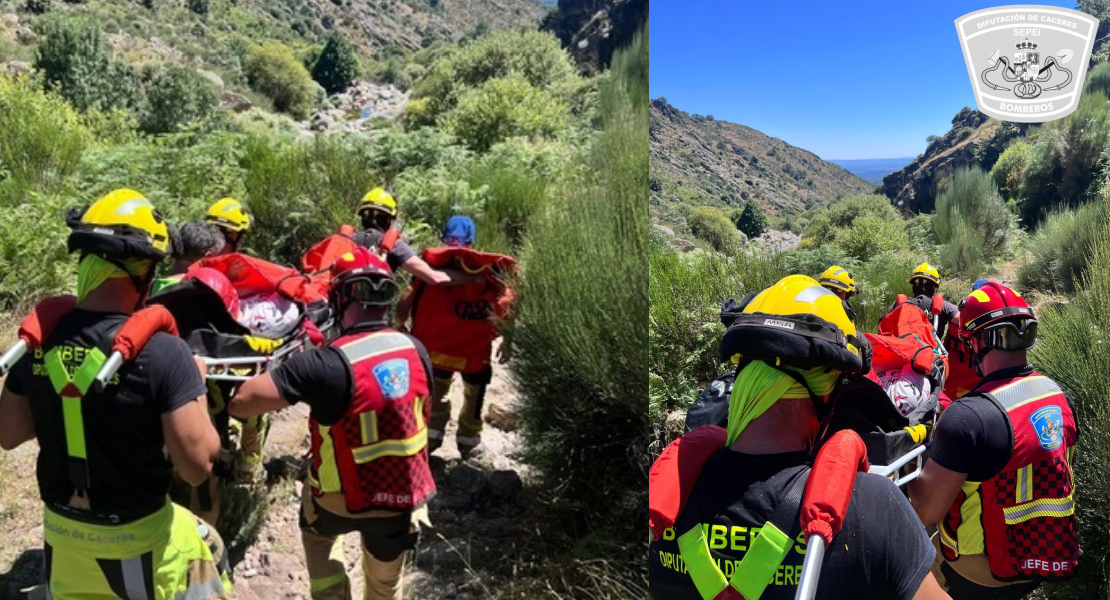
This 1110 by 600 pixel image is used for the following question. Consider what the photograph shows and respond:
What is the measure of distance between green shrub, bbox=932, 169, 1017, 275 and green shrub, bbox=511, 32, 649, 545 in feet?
7.07

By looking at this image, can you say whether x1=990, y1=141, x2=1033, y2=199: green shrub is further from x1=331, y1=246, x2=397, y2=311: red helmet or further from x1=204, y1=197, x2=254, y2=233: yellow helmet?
x1=204, y1=197, x2=254, y2=233: yellow helmet

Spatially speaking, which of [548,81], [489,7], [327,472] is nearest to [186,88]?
[548,81]

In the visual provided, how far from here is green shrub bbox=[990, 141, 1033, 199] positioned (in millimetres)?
4188

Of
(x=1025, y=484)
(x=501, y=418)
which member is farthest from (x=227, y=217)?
(x=1025, y=484)

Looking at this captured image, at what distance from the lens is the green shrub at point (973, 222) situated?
15.2 feet

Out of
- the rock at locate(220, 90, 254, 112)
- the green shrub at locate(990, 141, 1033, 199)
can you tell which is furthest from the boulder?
the rock at locate(220, 90, 254, 112)

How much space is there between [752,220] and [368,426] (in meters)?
3.68

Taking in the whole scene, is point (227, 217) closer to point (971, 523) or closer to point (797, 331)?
point (797, 331)

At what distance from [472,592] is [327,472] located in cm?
163

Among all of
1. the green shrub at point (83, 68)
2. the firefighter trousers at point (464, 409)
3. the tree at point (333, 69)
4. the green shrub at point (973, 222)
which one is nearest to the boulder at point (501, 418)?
the firefighter trousers at point (464, 409)

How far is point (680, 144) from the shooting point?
5.34 m

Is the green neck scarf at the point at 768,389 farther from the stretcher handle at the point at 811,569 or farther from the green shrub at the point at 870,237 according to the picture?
the green shrub at the point at 870,237

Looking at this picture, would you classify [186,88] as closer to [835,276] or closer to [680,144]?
[680,144]

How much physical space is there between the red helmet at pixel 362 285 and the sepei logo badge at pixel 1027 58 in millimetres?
3093
